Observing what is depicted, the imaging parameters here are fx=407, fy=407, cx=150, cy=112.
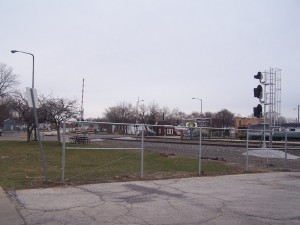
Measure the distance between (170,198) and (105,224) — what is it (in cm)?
281

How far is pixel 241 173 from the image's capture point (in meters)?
15.6

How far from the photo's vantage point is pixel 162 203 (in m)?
8.86

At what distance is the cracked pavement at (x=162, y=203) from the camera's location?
7.40m

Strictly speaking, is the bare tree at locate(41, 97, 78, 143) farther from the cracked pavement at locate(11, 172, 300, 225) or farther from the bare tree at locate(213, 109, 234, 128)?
the bare tree at locate(213, 109, 234, 128)

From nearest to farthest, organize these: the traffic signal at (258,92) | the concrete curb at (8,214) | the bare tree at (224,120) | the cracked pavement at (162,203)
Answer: the concrete curb at (8,214)
the cracked pavement at (162,203)
the traffic signal at (258,92)
the bare tree at (224,120)

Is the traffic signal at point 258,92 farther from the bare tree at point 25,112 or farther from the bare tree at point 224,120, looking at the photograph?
the bare tree at point 224,120

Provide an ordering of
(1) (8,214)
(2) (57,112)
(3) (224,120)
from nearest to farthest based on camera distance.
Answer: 1. (1) (8,214)
2. (2) (57,112)
3. (3) (224,120)

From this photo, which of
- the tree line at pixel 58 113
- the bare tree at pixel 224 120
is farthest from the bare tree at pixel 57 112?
the bare tree at pixel 224 120

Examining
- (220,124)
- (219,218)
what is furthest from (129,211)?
(220,124)

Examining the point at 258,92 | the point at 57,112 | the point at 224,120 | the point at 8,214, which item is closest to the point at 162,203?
the point at 8,214

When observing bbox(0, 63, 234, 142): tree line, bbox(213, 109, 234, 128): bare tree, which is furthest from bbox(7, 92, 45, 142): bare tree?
bbox(213, 109, 234, 128): bare tree

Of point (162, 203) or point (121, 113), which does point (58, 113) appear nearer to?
point (162, 203)

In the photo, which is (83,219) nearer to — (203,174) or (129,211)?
(129,211)

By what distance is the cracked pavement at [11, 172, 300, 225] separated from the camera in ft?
24.3
